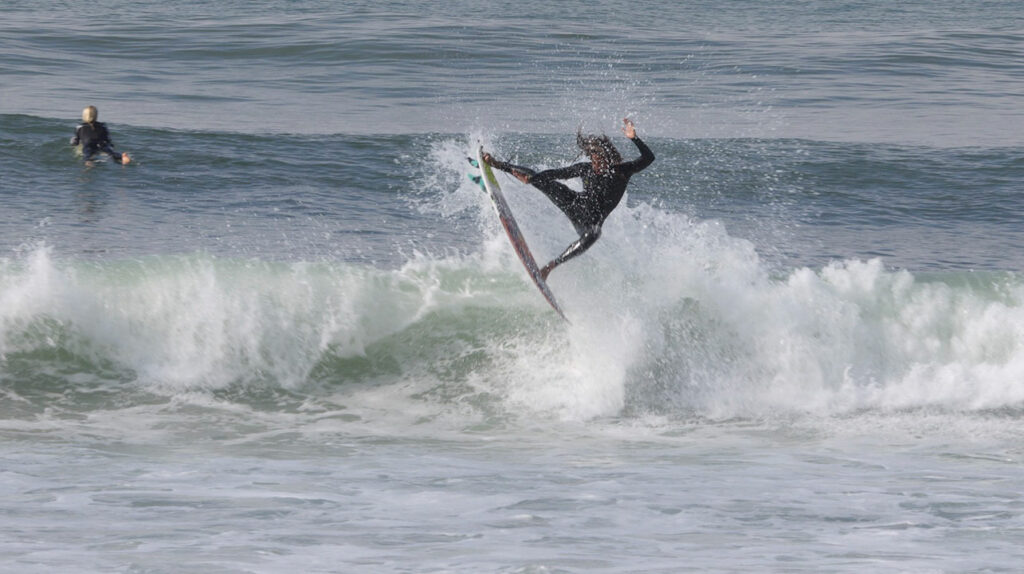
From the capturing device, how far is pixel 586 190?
980 centimetres

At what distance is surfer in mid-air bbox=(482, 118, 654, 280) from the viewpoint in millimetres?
9539

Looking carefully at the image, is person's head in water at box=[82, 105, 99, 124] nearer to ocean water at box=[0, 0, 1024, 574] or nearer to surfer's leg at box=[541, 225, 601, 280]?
ocean water at box=[0, 0, 1024, 574]

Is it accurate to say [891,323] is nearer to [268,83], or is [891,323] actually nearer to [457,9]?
[268,83]

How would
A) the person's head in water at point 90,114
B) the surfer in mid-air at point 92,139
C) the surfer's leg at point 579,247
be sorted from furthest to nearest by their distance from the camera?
the surfer in mid-air at point 92,139, the person's head in water at point 90,114, the surfer's leg at point 579,247

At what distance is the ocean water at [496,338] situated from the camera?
6691mm

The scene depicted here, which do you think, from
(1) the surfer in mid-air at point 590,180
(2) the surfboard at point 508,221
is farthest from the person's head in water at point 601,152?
(2) the surfboard at point 508,221

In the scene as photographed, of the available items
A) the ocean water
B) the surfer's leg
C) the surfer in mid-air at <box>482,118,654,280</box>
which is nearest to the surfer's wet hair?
the surfer in mid-air at <box>482,118,654,280</box>

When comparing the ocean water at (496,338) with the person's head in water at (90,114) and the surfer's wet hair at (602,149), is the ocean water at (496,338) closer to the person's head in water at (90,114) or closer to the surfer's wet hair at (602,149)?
the person's head in water at (90,114)

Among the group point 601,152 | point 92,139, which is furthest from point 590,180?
point 92,139

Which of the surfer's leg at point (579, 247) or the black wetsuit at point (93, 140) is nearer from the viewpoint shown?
the surfer's leg at point (579, 247)

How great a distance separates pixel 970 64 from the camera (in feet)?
92.9

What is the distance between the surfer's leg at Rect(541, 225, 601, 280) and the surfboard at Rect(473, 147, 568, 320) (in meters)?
0.16

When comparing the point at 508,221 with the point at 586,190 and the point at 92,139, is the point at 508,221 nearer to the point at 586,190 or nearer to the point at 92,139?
the point at 586,190

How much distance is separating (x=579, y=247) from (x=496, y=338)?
6.06 feet
